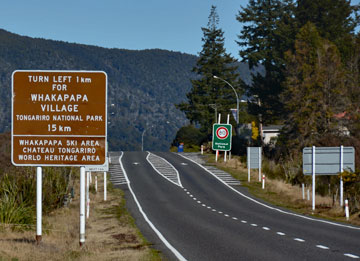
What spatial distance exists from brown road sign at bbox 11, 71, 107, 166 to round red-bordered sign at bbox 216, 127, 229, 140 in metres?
43.6

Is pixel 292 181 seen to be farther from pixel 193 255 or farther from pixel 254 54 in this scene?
pixel 254 54

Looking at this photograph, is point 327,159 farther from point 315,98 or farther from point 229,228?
point 315,98

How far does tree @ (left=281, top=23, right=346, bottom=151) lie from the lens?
2242 inches

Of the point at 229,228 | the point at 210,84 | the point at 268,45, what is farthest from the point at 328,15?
the point at 229,228

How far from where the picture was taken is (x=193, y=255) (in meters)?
15.1

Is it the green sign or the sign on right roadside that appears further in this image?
the green sign

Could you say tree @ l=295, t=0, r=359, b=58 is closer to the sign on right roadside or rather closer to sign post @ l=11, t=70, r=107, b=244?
the sign on right roadside

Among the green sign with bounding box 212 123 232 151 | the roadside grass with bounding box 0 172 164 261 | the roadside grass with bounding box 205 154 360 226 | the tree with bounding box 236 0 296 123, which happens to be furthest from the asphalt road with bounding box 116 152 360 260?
the tree with bounding box 236 0 296 123

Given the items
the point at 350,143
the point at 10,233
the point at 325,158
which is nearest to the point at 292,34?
the point at 350,143

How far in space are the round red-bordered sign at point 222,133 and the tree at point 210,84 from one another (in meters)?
53.6

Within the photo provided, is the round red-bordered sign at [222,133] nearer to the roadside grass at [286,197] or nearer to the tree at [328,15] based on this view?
the roadside grass at [286,197]

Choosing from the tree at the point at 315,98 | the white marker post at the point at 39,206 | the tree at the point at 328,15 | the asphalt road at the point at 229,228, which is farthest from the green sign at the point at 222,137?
the white marker post at the point at 39,206

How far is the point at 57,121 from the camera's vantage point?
54.6 feet

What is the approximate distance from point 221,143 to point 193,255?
45288mm
